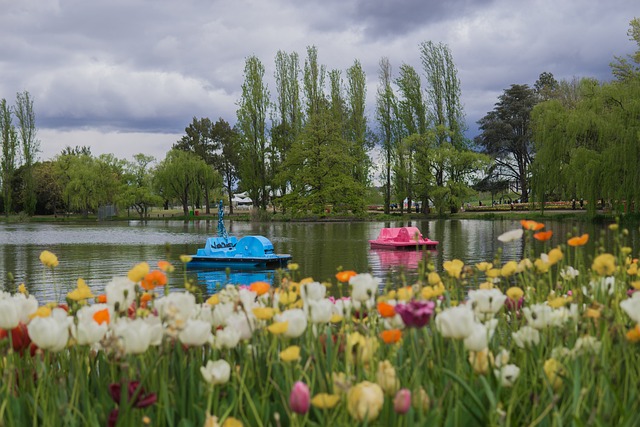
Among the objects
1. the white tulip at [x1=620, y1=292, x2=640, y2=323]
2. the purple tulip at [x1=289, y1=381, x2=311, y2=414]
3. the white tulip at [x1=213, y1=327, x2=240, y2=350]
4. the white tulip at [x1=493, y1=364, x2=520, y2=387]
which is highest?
the white tulip at [x1=620, y1=292, x2=640, y2=323]

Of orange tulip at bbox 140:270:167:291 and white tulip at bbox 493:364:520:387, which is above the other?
Answer: orange tulip at bbox 140:270:167:291

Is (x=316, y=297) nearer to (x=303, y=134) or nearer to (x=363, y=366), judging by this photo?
(x=363, y=366)

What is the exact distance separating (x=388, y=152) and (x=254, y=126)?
10.4m

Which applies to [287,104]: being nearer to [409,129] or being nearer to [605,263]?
[409,129]

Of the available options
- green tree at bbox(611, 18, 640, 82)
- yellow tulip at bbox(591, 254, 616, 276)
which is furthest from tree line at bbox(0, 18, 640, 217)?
yellow tulip at bbox(591, 254, 616, 276)

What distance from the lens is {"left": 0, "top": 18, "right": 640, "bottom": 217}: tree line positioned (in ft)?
91.5

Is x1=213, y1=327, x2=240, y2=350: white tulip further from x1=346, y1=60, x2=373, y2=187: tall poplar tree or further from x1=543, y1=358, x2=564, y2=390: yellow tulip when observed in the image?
x1=346, y1=60, x2=373, y2=187: tall poplar tree

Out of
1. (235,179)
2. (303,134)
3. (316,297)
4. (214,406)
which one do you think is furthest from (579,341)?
(235,179)

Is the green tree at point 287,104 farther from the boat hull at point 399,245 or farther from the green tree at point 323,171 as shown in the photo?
the boat hull at point 399,245

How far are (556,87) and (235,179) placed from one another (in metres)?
36.4

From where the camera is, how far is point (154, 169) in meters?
67.1

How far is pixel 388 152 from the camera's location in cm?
4838

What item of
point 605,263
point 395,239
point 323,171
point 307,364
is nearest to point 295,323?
point 307,364

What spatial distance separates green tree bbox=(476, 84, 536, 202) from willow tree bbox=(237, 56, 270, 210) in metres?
21.8
